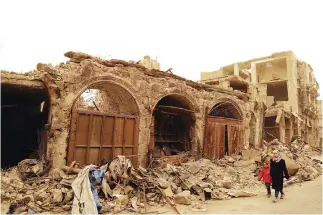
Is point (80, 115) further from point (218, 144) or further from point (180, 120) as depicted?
point (218, 144)

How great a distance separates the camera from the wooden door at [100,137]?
8453mm

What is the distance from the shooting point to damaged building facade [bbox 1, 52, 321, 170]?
7988 mm

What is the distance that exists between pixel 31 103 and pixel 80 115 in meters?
2.72

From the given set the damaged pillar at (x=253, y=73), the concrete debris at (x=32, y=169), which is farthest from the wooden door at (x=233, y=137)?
the damaged pillar at (x=253, y=73)

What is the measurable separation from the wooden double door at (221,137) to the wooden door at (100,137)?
4.39 m

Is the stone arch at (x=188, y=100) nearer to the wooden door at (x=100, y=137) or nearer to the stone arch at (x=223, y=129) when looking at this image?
the stone arch at (x=223, y=129)

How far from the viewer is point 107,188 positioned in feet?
21.9

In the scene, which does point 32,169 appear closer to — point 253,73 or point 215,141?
point 215,141

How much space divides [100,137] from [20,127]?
11.7 feet

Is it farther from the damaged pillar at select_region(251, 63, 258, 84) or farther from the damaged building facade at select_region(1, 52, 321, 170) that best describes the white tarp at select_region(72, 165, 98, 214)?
the damaged pillar at select_region(251, 63, 258, 84)

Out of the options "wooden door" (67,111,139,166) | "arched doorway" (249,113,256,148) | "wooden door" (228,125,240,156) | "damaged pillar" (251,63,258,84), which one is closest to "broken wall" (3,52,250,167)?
"wooden door" (67,111,139,166)

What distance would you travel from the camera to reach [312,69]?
2994 centimetres

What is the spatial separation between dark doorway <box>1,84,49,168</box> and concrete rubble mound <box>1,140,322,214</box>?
2.61 meters

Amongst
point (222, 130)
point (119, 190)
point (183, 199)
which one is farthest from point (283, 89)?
point (119, 190)
